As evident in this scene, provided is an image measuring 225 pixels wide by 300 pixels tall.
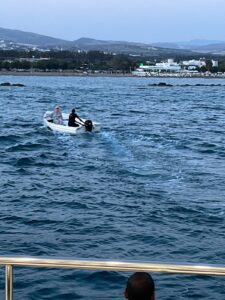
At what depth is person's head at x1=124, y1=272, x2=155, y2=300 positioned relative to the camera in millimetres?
3645

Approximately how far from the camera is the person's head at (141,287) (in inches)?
143

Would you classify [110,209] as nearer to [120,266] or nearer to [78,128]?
[120,266]

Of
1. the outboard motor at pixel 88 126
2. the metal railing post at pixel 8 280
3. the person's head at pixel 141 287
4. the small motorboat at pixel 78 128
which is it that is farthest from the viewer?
the outboard motor at pixel 88 126

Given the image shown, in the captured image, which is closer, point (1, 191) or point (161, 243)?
point (161, 243)

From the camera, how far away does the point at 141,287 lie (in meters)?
3.64

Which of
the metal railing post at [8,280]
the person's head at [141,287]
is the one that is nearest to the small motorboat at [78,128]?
the metal railing post at [8,280]

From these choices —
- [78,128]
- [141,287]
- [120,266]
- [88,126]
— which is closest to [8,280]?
[120,266]

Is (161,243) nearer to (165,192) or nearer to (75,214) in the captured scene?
(75,214)

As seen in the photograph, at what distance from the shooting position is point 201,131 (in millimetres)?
42562

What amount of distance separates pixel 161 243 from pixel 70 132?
76.8 ft

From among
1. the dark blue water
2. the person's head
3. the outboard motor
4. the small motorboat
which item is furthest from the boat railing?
the outboard motor

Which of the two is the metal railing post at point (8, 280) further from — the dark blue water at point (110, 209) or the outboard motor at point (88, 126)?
the outboard motor at point (88, 126)

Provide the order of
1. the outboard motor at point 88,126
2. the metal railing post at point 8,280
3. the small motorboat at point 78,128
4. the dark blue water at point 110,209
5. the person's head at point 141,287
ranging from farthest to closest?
the outboard motor at point 88,126
the small motorboat at point 78,128
the dark blue water at point 110,209
the metal railing post at point 8,280
the person's head at point 141,287

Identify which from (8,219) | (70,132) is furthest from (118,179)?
(70,132)
